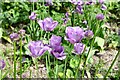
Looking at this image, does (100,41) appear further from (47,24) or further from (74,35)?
(74,35)

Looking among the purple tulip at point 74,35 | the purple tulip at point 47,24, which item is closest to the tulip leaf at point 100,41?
the purple tulip at point 47,24

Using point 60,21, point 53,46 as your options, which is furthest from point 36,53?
point 60,21

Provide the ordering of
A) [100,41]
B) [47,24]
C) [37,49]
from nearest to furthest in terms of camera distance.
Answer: [37,49]
[47,24]
[100,41]

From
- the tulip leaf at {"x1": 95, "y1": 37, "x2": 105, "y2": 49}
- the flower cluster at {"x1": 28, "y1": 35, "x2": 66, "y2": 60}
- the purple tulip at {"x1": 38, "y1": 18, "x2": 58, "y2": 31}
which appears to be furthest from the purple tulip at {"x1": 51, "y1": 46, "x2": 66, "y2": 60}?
the tulip leaf at {"x1": 95, "y1": 37, "x2": 105, "y2": 49}

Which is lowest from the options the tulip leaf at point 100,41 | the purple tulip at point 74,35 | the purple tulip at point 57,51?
the tulip leaf at point 100,41

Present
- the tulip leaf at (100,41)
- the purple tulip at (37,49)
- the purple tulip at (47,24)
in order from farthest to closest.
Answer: the tulip leaf at (100,41)
the purple tulip at (47,24)
the purple tulip at (37,49)

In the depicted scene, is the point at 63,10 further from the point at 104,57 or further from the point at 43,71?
the point at 43,71

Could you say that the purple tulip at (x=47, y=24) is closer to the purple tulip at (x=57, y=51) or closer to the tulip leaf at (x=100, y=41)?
the purple tulip at (x=57, y=51)

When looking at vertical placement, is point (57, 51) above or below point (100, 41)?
above

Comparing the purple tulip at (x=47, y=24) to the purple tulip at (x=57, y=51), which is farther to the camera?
the purple tulip at (x=47, y=24)

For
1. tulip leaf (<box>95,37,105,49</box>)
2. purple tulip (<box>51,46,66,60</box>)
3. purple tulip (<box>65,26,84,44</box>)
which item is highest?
purple tulip (<box>65,26,84,44</box>)

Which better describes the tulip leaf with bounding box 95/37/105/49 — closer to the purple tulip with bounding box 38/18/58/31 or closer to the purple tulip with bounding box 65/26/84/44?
the purple tulip with bounding box 38/18/58/31

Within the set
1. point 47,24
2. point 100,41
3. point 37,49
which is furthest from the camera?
point 100,41

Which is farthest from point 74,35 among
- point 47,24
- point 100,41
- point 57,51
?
point 100,41
